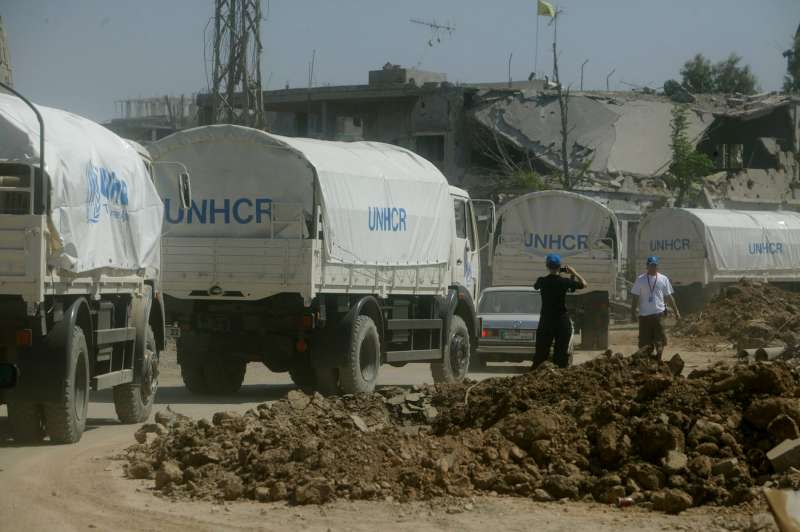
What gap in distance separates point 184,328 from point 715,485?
9.92 metres

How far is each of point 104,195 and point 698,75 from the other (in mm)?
68128

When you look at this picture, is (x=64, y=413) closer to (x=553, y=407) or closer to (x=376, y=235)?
(x=553, y=407)

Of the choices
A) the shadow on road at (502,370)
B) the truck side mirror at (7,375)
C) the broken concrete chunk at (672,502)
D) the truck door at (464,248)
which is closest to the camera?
the broken concrete chunk at (672,502)

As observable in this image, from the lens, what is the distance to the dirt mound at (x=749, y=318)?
30234 millimetres

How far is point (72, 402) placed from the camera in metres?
12.4

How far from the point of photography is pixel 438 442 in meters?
10.7

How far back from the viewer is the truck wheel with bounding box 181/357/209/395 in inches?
722

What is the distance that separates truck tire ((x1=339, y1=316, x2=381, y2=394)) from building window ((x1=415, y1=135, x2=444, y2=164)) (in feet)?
91.1

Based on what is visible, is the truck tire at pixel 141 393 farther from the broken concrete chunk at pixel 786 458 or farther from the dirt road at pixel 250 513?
the broken concrete chunk at pixel 786 458

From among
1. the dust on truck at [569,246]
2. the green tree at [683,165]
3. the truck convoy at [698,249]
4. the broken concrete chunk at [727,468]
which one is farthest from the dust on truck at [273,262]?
the green tree at [683,165]

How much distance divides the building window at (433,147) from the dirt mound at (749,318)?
1224 cm

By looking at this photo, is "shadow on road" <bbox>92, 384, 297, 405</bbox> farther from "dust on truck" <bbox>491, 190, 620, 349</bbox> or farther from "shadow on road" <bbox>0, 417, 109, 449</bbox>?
"dust on truck" <bbox>491, 190, 620, 349</bbox>

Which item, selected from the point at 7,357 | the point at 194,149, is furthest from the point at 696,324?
the point at 7,357

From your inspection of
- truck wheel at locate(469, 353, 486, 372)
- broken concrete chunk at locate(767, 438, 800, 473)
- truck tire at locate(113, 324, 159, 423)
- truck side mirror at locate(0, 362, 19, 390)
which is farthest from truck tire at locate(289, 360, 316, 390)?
broken concrete chunk at locate(767, 438, 800, 473)
